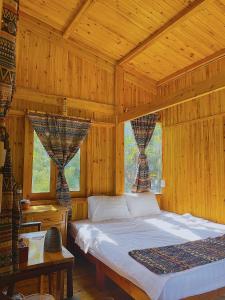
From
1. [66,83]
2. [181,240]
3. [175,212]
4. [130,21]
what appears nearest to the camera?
[181,240]

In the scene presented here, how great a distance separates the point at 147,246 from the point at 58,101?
8.56 feet

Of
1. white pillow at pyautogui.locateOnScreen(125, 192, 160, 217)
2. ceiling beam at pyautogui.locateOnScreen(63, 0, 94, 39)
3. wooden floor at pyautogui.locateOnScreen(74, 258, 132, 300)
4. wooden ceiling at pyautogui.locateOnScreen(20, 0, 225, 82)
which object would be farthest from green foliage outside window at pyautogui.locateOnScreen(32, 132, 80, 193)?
wooden ceiling at pyautogui.locateOnScreen(20, 0, 225, 82)

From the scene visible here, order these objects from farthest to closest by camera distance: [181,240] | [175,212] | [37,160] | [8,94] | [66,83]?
[175,212], [66,83], [37,160], [181,240], [8,94]

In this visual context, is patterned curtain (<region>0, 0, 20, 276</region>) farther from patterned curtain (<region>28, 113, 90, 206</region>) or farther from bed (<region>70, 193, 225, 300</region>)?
patterned curtain (<region>28, 113, 90, 206</region>)

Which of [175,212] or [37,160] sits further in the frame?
[175,212]

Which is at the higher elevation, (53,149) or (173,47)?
(173,47)

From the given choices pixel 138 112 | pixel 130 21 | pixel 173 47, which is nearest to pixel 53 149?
pixel 138 112

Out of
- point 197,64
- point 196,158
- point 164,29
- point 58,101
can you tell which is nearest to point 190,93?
point 164,29

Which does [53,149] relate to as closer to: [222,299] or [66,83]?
[66,83]

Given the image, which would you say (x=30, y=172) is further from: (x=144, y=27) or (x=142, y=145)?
(x=144, y=27)

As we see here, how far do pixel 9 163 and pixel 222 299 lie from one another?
2.60 m

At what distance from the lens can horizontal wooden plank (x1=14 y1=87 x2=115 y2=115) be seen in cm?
382

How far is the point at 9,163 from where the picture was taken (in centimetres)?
94

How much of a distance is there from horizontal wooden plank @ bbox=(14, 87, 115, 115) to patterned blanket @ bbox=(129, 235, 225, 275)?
2616mm
